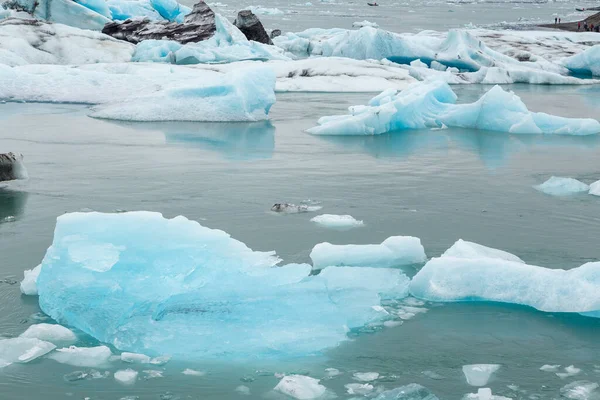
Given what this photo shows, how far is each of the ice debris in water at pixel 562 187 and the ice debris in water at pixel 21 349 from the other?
407 cm

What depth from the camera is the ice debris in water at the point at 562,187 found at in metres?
6.24

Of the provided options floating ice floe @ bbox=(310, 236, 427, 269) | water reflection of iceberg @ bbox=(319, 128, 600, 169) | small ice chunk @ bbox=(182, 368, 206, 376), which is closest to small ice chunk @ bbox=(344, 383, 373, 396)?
small ice chunk @ bbox=(182, 368, 206, 376)

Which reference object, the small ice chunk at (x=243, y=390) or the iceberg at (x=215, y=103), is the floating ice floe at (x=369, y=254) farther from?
the iceberg at (x=215, y=103)

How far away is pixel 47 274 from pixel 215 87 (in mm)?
6331

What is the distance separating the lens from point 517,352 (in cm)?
340

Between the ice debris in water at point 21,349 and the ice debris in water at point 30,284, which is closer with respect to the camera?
the ice debris in water at point 21,349

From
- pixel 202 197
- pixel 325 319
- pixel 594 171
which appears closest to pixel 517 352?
pixel 325 319

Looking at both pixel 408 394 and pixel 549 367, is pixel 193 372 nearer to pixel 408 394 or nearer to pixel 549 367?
pixel 408 394

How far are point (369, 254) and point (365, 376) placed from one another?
1.26 m

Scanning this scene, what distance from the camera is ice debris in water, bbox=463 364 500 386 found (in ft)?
10.3

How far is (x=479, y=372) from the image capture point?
3199mm

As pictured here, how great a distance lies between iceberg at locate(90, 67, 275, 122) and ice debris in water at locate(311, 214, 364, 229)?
4.68 metres

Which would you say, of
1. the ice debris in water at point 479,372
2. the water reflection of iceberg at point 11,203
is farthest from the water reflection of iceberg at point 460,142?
the ice debris in water at point 479,372

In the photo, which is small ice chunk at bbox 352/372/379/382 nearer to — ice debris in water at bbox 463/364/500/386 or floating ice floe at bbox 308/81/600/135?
ice debris in water at bbox 463/364/500/386
